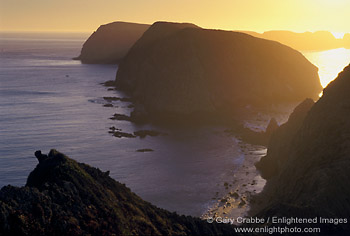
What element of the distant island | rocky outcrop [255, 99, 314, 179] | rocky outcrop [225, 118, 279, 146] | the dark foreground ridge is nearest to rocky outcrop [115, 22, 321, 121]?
A: rocky outcrop [225, 118, 279, 146]

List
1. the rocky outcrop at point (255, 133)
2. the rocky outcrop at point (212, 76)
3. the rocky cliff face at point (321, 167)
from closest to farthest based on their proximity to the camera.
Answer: the rocky cliff face at point (321, 167) → the rocky outcrop at point (255, 133) → the rocky outcrop at point (212, 76)

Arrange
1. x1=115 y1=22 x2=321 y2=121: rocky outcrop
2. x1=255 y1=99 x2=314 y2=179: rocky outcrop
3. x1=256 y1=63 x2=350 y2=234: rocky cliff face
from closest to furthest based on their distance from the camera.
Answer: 1. x1=256 y1=63 x2=350 y2=234: rocky cliff face
2. x1=255 y1=99 x2=314 y2=179: rocky outcrop
3. x1=115 y1=22 x2=321 y2=121: rocky outcrop

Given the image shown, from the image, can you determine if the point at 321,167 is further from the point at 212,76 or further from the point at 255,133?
the point at 212,76

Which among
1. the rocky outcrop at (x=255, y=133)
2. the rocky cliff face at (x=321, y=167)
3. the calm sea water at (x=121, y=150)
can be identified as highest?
the rocky cliff face at (x=321, y=167)

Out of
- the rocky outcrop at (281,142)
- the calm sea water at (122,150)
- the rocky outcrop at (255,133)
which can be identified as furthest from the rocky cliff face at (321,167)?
the rocky outcrop at (255,133)

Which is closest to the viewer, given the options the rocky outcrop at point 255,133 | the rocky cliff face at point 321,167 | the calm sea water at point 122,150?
the rocky cliff face at point 321,167

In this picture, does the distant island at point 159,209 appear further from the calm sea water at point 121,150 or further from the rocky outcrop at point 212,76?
the rocky outcrop at point 212,76

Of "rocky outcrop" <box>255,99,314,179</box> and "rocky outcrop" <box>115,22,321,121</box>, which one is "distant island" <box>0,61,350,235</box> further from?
"rocky outcrop" <box>115,22,321,121</box>
